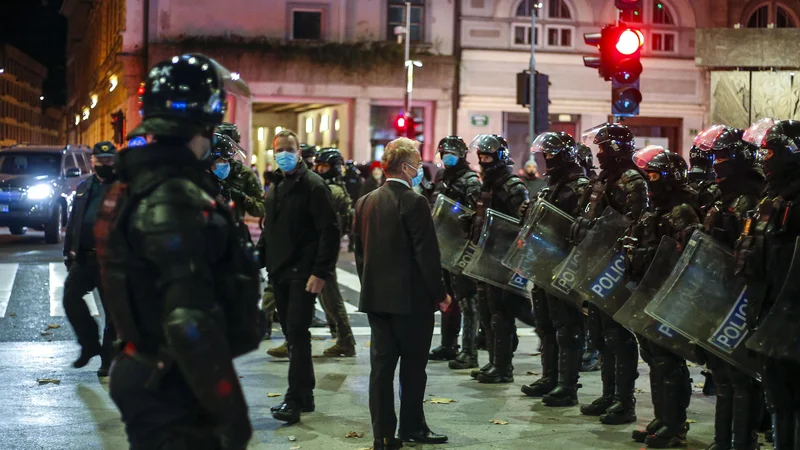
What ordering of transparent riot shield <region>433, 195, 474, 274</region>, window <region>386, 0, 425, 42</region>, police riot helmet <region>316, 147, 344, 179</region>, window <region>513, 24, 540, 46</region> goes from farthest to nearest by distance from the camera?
window <region>386, 0, 425, 42</region> → window <region>513, 24, 540, 46</region> → police riot helmet <region>316, 147, 344, 179</region> → transparent riot shield <region>433, 195, 474, 274</region>

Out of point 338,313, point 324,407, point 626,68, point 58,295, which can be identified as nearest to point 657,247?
point 324,407

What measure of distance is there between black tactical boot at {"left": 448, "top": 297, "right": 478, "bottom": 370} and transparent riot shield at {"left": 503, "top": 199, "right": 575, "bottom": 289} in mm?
1998

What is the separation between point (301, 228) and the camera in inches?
327

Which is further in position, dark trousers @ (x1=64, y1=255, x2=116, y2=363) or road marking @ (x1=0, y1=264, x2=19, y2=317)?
road marking @ (x1=0, y1=264, x2=19, y2=317)

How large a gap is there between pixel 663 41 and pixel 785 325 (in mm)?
31878

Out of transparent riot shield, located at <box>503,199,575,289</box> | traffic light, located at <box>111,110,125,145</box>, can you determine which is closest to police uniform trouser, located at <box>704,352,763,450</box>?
transparent riot shield, located at <box>503,199,575,289</box>

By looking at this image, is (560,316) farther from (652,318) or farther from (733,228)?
(733,228)

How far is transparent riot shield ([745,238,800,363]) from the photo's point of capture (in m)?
5.91

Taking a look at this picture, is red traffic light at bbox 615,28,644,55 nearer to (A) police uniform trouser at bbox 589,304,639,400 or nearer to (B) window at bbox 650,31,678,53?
(A) police uniform trouser at bbox 589,304,639,400

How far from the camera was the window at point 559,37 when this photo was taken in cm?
3603

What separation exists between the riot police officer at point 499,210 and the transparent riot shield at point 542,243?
0.84 meters

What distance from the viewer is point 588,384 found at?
395 inches

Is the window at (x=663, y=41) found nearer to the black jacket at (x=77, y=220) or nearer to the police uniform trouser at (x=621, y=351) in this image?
the black jacket at (x=77, y=220)

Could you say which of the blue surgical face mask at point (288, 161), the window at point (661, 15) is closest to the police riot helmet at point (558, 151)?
the blue surgical face mask at point (288, 161)
